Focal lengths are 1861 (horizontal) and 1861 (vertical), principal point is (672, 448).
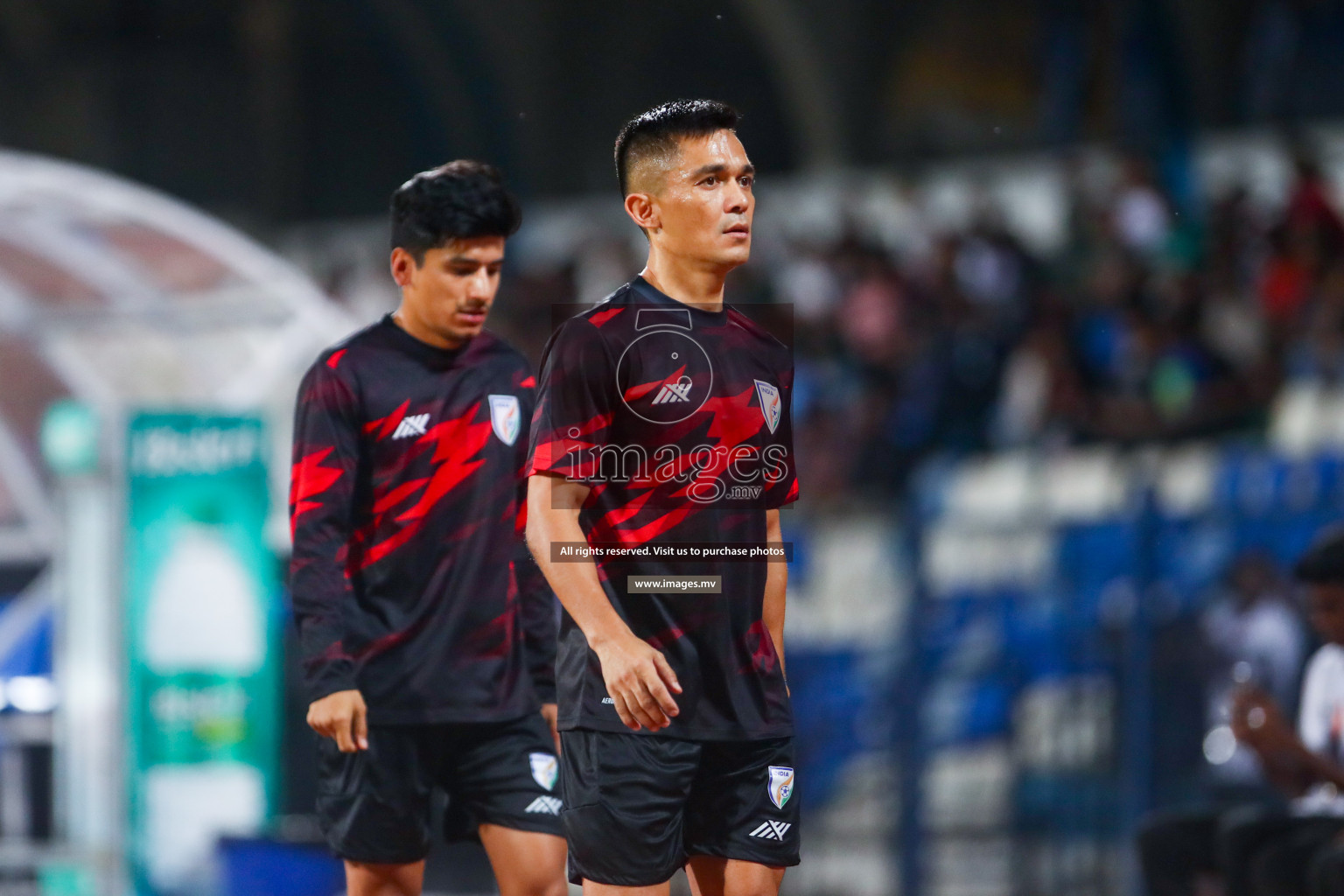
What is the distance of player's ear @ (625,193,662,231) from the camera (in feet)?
10.1

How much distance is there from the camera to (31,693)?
23.4 feet

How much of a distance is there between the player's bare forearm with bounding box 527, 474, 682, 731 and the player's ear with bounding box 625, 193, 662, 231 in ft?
1.47

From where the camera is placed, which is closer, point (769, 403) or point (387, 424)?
point (769, 403)

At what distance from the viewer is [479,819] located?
381 centimetres

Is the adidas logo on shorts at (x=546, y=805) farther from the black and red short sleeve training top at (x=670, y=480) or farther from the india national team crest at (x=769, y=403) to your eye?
the india national team crest at (x=769, y=403)

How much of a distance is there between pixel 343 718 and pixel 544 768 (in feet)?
1.54

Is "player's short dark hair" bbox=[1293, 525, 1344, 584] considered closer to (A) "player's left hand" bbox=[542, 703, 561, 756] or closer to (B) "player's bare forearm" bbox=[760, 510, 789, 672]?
(A) "player's left hand" bbox=[542, 703, 561, 756]

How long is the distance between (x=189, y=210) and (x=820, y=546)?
2956 mm

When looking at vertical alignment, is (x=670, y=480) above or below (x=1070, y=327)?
below

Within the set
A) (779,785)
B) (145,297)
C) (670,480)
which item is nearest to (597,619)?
(670,480)

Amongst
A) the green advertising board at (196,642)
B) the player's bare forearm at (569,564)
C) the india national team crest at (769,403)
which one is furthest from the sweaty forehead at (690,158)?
the green advertising board at (196,642)

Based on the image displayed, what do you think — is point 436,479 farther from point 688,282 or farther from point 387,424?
point 688,282

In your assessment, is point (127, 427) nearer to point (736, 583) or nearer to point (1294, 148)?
point (736, 583)

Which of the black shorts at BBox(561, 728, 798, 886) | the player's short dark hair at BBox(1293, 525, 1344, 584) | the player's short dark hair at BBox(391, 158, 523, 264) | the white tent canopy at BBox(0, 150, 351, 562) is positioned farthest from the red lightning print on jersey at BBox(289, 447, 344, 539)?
the white tent canopy at BBox(0, 150, 351, 562)
